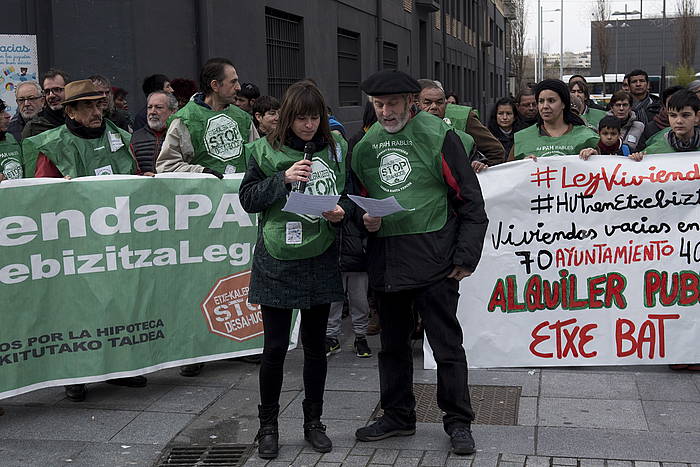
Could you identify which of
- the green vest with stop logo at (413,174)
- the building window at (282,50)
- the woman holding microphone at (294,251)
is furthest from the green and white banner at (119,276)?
the building window at (282,50)

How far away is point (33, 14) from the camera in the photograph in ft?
34.5

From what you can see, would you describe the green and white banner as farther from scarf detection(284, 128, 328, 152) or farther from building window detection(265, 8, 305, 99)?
building window detection(265, 8, 305, 99)

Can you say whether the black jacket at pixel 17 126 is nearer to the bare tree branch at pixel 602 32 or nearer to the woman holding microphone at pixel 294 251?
the woman holding microphone at pixel 294 251

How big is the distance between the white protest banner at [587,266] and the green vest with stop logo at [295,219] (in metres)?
1.76

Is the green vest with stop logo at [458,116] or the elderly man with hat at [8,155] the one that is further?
the green vest with stop logo at [458,116]

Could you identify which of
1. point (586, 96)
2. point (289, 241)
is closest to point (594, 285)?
point (289, 241)

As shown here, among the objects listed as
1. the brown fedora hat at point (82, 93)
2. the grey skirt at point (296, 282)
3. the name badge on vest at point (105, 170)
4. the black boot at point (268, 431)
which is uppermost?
the brown fedora hat at point (82, 93)

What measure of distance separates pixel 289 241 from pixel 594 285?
2.41 m

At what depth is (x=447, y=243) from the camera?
191 inches

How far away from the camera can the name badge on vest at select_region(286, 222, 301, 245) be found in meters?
4.75

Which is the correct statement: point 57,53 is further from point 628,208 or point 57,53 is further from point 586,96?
point 628,208

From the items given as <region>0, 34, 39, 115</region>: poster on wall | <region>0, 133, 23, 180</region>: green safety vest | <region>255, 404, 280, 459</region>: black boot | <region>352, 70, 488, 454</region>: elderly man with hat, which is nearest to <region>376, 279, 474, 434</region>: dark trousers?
<region>352, 70, 488, 454</region>: elderly man with hat

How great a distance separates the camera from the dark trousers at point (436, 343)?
192 inches

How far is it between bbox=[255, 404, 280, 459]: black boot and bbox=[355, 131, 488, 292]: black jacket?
841 mm
